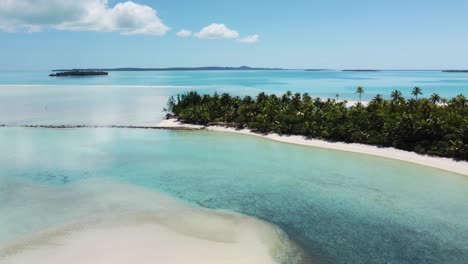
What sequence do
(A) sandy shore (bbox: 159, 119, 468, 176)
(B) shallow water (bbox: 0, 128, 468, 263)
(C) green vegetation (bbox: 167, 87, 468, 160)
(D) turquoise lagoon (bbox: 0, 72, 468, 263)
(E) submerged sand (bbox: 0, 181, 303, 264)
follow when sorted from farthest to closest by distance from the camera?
(C) green vegetation (bbox: 167, 87, 468, 160), (A) sandy shore (bbox: 159, 119, 468, 176), (D) turquoise lagoon (bbox: 0, 72, 468, 263), (B) shallow water (bbox: 0, 128, 468, 263), (E) submerged sand (bbox: 0, 181, 303, 264)

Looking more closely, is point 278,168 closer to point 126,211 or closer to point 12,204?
point 126,211

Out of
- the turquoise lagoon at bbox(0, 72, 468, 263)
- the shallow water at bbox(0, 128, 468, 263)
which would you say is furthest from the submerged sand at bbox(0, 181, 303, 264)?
the shallow water at bbox(0, 128, 468, 263)

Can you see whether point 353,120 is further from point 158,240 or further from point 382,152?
point 158,240

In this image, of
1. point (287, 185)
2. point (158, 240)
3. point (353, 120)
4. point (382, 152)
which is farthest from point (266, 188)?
point (353, 120)

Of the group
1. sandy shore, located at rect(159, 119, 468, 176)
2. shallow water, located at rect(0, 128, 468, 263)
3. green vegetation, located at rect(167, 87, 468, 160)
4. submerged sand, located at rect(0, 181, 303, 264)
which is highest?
green vegetation, located at rect(167, 87, 468, 160)

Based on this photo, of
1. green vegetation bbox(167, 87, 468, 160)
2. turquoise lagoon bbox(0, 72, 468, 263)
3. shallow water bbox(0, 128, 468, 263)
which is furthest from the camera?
green vegetation bbox(167, 87, 468, 160)

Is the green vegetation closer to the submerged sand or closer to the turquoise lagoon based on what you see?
the turquoise lagoon
